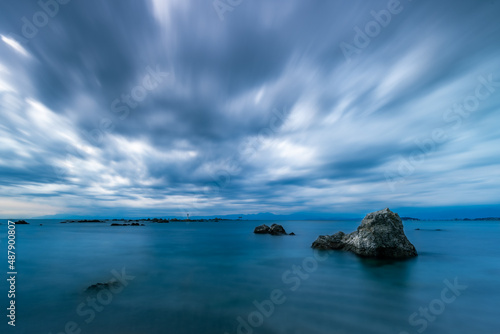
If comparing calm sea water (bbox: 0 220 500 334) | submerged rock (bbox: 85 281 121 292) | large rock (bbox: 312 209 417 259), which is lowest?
calm sea water (bbox: 0 220 500 334)

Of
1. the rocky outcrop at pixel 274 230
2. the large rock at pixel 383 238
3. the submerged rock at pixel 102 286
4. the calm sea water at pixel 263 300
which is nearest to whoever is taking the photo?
the calm sea water at pixel 263 300

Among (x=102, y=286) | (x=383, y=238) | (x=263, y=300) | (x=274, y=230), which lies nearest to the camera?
(x=263, y=300)

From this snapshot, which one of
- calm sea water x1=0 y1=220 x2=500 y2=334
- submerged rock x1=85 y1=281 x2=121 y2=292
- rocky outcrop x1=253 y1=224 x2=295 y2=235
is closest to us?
calm sea water x1=0 y1=220 x2=500 y2=334

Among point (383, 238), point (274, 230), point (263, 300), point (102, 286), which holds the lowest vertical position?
point (263, 300)

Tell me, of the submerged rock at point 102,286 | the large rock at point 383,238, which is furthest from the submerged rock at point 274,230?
the submerged rock at point 102,286

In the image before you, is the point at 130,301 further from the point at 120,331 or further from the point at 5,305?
the point at 5,305

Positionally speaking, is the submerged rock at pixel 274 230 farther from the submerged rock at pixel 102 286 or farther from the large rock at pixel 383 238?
the submerged rock at pixel 102 286

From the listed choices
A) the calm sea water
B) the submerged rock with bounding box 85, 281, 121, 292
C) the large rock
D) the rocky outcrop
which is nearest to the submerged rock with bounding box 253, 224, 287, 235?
the rocky outcrop

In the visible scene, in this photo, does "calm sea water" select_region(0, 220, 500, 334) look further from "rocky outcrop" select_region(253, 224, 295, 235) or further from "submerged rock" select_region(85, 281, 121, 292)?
"rocky outcrop" select_region(253, 224, 295, 235)

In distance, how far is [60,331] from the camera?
24.3 ft

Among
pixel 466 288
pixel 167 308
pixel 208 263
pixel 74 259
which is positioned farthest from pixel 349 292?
pixel 74 259

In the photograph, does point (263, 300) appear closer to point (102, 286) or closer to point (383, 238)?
point (102, 286)

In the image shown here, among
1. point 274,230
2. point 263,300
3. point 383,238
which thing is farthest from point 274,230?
point 263,300

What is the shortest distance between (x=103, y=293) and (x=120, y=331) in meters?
4.58
